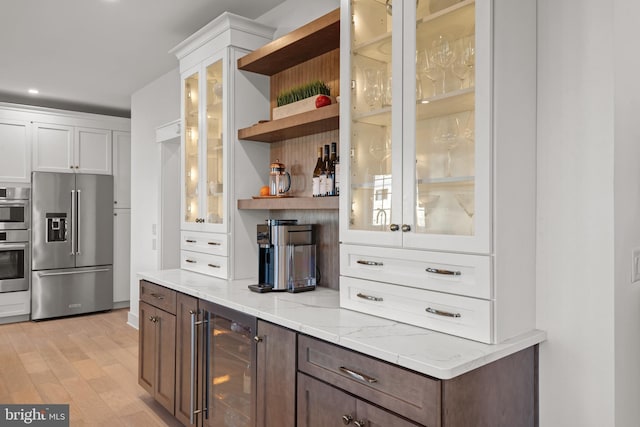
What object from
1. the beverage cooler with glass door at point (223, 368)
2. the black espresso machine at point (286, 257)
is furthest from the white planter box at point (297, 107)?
the beverage cooler with glass door at point (223, 368)

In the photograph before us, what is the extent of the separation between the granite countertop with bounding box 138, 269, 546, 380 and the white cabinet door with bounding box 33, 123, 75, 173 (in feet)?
13.5

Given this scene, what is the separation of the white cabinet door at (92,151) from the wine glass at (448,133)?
5.32m

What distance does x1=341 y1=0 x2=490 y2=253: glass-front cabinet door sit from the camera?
1.57 m

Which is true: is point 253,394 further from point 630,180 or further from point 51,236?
point 51,236

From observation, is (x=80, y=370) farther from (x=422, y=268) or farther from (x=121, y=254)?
(x=422, y=268)

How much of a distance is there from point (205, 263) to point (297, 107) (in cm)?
127

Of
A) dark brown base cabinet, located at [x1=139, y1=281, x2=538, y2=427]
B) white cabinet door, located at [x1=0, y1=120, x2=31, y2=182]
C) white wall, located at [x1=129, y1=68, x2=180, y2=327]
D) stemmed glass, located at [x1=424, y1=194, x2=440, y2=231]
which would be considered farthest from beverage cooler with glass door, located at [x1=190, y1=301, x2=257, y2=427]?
white cabinet door, located at [x1=0, y1=120, x2=31, y2=182]

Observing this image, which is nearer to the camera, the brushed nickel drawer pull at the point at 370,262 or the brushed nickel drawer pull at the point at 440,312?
the brushed nickel drawer pull at the point at 440,312

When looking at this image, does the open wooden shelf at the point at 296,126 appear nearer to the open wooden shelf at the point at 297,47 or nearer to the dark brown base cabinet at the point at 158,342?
the open wooden shelf at the point at 297,47

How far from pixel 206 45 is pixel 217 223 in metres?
1.22

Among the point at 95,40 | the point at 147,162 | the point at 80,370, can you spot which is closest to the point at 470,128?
the point at 95,40

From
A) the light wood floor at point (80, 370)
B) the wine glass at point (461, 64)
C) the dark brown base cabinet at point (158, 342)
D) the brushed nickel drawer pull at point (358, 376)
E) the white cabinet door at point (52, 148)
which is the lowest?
the light wood floor at point (80, 370)

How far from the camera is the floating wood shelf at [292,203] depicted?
2.28 meters

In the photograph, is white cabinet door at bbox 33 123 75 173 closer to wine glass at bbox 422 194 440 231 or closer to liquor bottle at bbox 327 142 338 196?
liquor bottle at bbox 327 142 338 196
